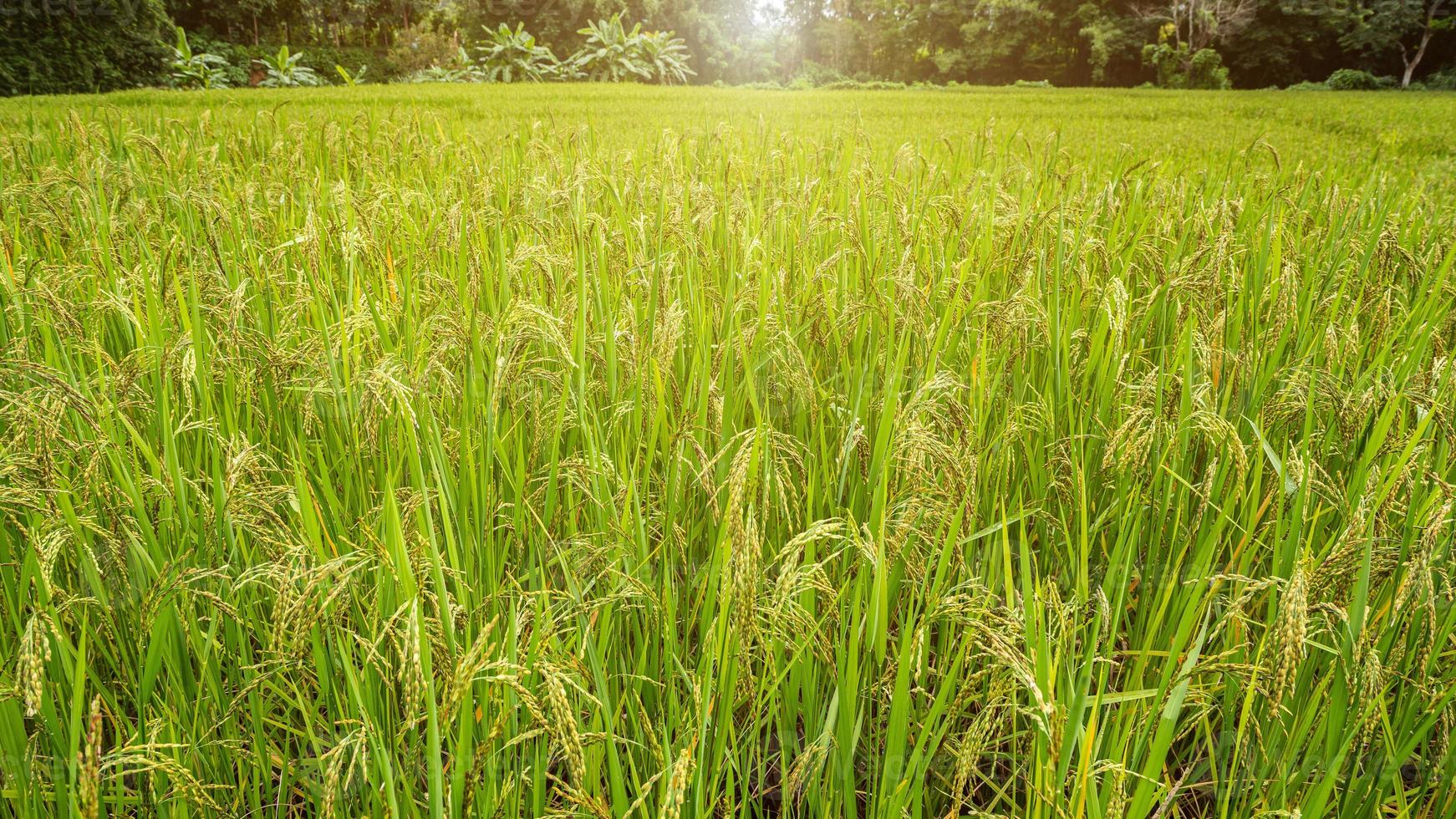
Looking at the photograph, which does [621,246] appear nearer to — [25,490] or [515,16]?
[25,490]

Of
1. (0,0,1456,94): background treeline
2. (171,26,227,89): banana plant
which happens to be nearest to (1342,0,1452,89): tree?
(0,0,1456,94): background treeline

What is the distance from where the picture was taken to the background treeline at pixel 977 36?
27.2 m

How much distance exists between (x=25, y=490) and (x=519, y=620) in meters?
0.59

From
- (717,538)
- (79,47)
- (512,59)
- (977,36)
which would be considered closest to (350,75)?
(512,59)

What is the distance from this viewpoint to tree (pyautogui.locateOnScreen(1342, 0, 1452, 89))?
90.8 feet

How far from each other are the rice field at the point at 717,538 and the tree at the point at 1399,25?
118ft

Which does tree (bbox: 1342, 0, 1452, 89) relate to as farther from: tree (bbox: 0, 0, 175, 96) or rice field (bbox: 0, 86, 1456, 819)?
tree (bbox: 0, 0, 175, 96)

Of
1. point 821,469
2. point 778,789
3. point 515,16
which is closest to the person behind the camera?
point 778,789

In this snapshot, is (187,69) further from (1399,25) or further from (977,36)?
(1399,25)

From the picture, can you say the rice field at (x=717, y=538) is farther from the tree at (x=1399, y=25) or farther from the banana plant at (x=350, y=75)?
the tree at (x=1399, y=25)

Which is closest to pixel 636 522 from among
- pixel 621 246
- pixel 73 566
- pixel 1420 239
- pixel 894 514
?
pixel 894 514

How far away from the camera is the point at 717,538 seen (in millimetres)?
1114

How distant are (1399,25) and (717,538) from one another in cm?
3938

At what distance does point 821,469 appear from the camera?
1449 millimetres
